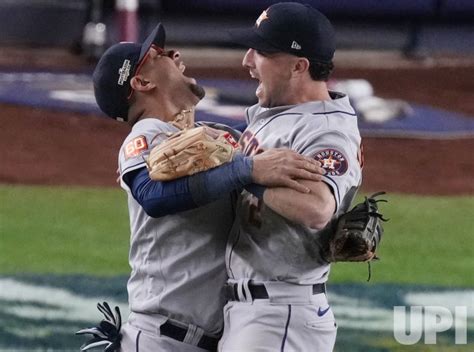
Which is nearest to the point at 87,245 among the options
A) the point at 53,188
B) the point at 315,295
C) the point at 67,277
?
the point at 67,277

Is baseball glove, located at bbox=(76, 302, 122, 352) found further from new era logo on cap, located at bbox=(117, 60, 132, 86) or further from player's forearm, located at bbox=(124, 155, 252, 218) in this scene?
new era logo on cap, located at bbox=(117, 60, 132, 86)

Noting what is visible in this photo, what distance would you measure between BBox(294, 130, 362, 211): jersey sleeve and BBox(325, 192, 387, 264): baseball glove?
82 mm

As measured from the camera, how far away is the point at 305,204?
11.3 feet

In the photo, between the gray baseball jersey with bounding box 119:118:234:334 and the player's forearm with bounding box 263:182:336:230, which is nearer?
the player's forearm with bounding box 263:182:336:230

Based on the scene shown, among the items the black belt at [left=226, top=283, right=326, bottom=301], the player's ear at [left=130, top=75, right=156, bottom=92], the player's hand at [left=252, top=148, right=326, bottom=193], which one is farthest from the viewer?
the player's ear at [left=130, top=75, right=156, bottom=92]

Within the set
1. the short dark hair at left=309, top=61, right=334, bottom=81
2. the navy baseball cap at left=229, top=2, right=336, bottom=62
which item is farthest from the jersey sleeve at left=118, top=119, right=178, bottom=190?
the short dark hair at left=309, top=61, right=334, bottom=81

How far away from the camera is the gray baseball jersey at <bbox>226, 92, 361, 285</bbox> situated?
363 cm

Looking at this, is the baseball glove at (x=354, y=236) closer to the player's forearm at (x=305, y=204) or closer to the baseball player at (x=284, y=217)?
the baseball player at (x=284, y=217)

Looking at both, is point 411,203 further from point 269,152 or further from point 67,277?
point 269,152

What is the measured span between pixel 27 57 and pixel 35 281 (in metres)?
8.50

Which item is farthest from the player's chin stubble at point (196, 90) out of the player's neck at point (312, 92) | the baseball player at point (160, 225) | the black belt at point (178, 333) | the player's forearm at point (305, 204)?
the black belt at point (178, 333)

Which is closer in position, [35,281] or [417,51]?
[35,281]

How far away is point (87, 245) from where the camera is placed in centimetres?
816

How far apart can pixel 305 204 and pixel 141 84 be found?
0.83 meters
